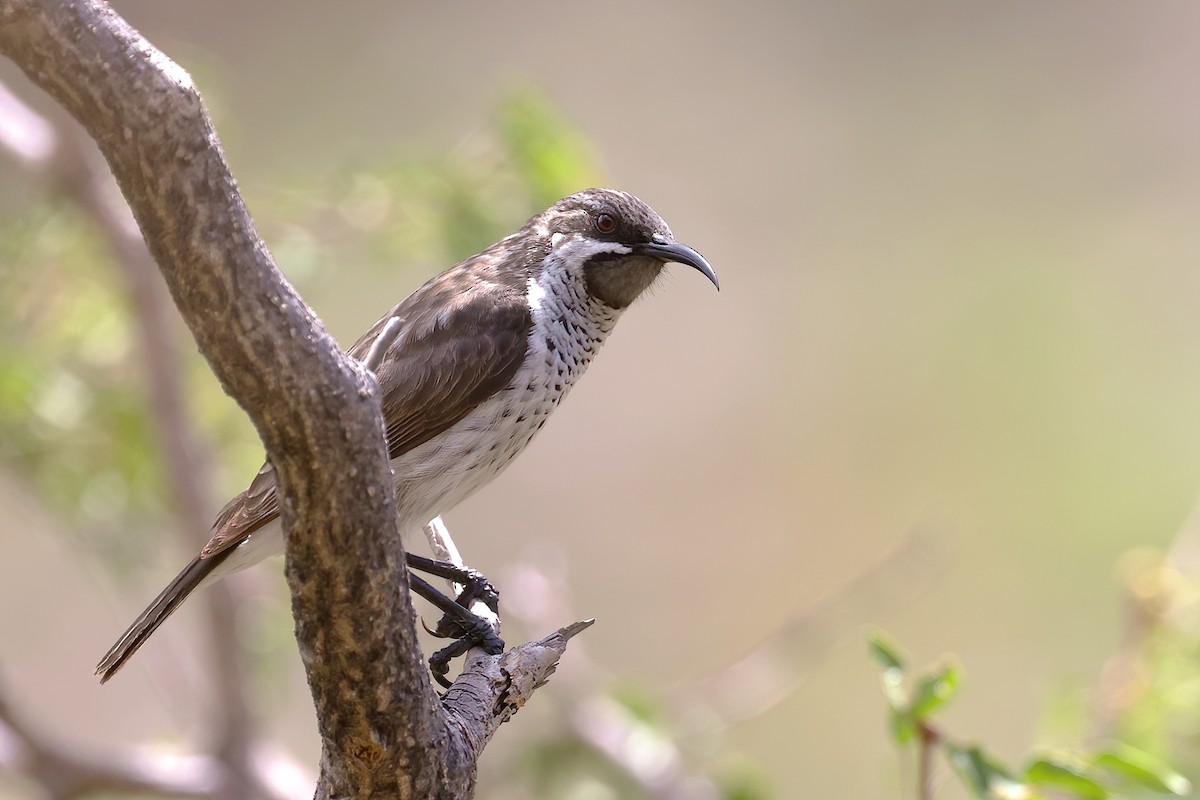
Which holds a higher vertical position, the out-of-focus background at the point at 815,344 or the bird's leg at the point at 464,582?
the out-of-focus background at the point at 815,344

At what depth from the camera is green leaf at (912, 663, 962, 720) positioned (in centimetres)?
271

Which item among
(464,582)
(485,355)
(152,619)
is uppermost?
(485,355)

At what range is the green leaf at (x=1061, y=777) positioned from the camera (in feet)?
8.86

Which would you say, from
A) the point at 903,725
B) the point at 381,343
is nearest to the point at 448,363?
the point at 381,343

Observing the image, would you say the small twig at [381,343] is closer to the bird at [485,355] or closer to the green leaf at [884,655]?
the bird at [485,355]

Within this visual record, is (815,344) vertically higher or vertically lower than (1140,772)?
higher

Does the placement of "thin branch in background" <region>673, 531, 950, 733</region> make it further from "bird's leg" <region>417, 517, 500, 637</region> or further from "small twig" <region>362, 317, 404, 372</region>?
"small twig" <region>362, 317, 404, 372</region>

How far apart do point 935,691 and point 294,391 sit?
147cm

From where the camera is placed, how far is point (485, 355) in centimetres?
355

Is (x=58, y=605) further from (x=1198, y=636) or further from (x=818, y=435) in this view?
(x=1198, y=636)

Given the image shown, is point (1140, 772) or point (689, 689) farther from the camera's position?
point (689, 689)

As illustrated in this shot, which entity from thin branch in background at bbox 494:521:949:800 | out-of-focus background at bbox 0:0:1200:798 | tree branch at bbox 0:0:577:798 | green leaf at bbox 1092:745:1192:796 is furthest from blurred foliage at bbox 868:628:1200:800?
out-of-focus background at bbox 0:0:1200:798

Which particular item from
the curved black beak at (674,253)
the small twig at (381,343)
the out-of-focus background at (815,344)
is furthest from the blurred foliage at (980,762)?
the out-of-focus background at (815,344)

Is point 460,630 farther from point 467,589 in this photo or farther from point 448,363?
point 448,363
